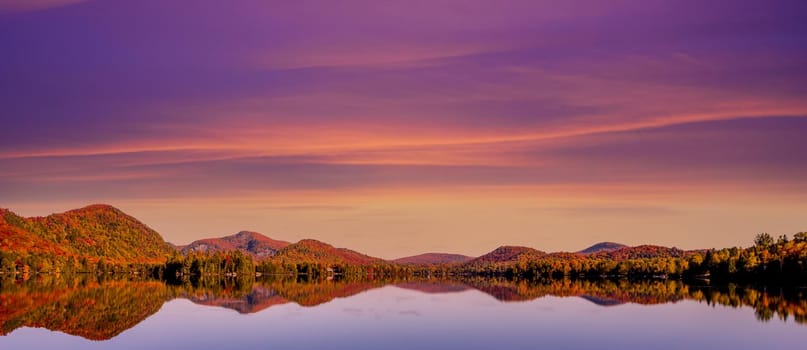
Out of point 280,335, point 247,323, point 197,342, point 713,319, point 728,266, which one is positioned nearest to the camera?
point 197,342

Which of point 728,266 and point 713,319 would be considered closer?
point 713,319

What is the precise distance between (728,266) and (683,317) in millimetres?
120418

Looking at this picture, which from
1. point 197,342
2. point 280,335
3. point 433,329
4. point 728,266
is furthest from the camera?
point 728,266

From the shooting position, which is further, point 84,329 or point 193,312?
point 193,312

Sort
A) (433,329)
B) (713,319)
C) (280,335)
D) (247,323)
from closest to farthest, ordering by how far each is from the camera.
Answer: (280,335) → (433,329) → (247,323) → (713,319)

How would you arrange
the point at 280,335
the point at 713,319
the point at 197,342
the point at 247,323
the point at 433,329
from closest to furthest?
1. the point at 197,342
2. the point at 280,335
3. the point at 433,329
4. the point at 247,323
5. the point at 713,319

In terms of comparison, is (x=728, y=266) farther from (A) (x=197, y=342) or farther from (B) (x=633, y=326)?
(A) (x=197, y=342)

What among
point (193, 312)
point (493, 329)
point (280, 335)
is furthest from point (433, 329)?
point (193, 312)

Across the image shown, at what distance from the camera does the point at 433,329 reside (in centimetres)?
4781

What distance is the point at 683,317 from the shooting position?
58750mm

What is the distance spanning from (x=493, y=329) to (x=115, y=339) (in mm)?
22757

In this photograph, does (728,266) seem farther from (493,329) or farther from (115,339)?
(115,339)

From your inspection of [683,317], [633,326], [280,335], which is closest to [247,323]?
[280,335]

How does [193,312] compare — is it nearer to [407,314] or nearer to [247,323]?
[247,323]
